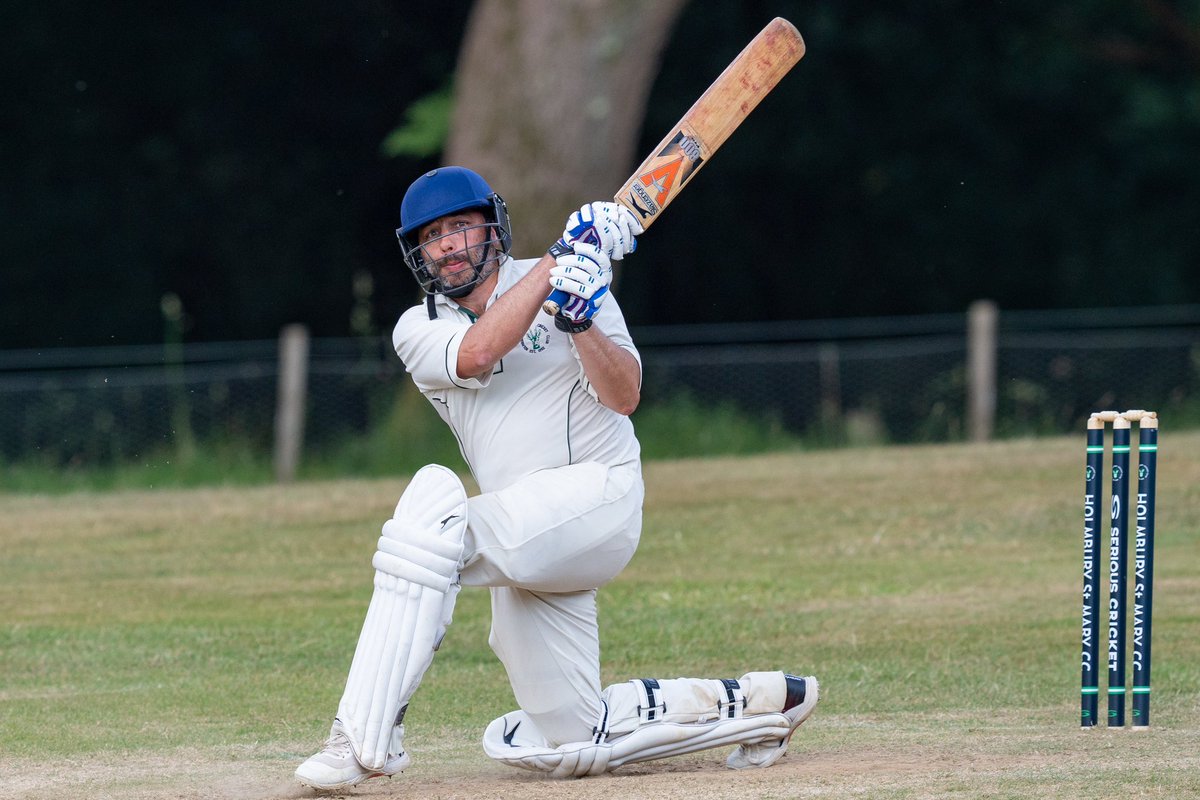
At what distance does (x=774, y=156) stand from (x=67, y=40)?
20.8 ft

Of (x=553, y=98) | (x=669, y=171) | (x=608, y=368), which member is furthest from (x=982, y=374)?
(x=608, y=368)

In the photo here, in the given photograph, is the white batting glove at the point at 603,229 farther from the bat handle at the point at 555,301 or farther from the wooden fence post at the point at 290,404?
the wooden fence post at the point at 290,404

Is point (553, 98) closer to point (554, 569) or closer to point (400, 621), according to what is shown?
point (554, 569)

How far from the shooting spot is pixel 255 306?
53.9 feet

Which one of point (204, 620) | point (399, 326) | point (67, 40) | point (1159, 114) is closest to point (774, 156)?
point (1159, 114)

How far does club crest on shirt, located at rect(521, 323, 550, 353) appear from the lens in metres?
4.33

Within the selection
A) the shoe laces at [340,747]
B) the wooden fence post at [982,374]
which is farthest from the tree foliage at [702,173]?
the shoe laces at [340,747]

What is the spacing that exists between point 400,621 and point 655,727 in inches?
28.8

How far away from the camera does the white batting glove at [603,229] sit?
4227 mm

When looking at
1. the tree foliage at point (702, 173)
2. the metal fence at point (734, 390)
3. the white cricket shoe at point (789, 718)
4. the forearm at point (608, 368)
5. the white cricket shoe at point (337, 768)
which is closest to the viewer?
the white cricket shoe at point (337, 768)

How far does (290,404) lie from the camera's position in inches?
457

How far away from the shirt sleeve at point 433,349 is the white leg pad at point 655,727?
835 mm

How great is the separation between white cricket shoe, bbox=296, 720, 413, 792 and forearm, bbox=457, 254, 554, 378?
89 cm

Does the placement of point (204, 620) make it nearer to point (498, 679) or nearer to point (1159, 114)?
point (498, 679)
